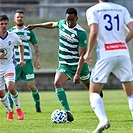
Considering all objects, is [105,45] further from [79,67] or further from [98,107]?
[79,67]

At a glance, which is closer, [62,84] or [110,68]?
[110,68]

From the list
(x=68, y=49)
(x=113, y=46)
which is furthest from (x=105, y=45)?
(x=68, y=49)

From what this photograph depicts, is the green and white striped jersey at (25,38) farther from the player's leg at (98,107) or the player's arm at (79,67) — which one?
the player's leg at (98,107)

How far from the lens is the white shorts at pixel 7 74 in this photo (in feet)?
42.0

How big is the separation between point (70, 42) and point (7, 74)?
1.49m

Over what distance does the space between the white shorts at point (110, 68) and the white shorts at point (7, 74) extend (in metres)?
3.46

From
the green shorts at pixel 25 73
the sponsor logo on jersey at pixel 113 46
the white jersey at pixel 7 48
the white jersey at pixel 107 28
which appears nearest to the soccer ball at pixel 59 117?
the white jersey at pixel 7 48

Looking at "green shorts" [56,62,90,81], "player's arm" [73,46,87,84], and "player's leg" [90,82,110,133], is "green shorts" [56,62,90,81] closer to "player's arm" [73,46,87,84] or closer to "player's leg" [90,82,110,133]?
"player's arm" [73,46,87,84]

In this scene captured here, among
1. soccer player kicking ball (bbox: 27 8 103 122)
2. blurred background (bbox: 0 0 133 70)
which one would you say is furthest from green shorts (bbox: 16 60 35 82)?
blurred background (bbox: 0 0 133 70)

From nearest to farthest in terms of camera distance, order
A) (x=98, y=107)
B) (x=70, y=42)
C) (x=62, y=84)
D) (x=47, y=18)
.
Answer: (x=98, y=107) → (x=62, y=84) → (x=70, y=42) → (x=47, y=18)

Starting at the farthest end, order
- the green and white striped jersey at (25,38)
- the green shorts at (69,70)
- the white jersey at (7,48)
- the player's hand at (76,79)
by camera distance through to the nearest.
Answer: the green and white striped jersey at (25,38) < the white jersey at (7,48) < the green shorts at (69,70) < the player's hand at (76,79)

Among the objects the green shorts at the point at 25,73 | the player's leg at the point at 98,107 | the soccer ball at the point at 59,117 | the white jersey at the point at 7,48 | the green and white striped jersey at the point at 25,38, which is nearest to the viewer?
the player's leg at the point at 98,107

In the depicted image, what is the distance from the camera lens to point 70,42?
1277 centimetres

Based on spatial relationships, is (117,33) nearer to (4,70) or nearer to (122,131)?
(122,131)
